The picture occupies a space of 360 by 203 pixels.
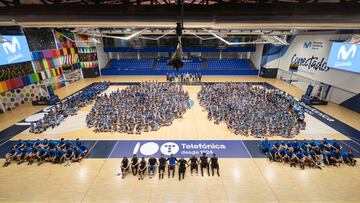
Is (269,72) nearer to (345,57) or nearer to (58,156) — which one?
(345,57)

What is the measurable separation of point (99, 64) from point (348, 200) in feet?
104

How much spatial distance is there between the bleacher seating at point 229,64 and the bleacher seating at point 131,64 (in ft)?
34.8

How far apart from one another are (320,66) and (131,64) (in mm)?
26952

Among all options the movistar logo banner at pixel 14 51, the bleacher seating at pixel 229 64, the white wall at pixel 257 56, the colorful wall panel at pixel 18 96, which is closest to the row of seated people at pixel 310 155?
the movistar logo banner at pixel 14 51

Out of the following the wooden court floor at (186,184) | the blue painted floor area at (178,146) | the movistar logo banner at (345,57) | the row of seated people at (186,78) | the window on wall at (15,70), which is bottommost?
the wooden court floor at (186,184)

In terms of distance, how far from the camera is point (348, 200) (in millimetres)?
7305

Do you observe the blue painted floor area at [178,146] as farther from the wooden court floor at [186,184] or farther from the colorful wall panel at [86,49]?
the colorful wall panel at [86,49]

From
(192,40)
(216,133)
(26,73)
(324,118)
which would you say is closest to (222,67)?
(192,40)

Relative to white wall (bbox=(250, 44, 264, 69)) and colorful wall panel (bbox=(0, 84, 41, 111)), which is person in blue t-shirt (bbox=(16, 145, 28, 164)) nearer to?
colorful wall panel (bbox=(0, 84, 41, 111))

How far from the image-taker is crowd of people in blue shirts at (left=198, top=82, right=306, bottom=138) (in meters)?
12.4

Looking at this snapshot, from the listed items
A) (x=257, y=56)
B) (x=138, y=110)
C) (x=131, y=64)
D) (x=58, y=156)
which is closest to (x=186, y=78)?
(x=131, y=64)

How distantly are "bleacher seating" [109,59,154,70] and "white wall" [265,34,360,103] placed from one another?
21546 mm

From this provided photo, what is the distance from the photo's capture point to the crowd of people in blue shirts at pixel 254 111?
489 inches

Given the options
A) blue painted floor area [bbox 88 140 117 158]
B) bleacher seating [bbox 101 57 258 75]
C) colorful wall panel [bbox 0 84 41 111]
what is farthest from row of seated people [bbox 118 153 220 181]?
bleacher seating [bbox 101 57 258 75]
